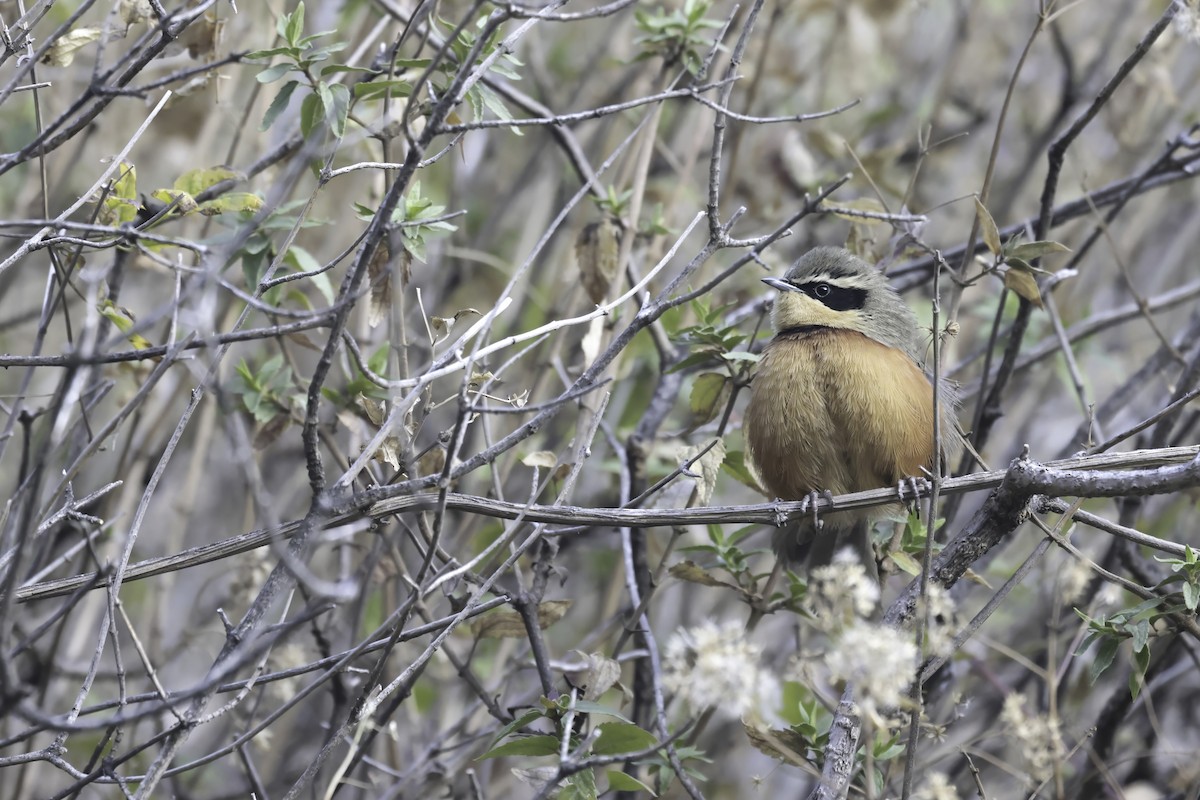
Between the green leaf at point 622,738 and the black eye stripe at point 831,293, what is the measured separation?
2.29 meters

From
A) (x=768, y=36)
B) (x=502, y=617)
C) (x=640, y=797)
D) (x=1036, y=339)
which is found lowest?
(x=640, y=797)

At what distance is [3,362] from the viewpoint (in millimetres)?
3270

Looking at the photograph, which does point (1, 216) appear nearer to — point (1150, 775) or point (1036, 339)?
point (1036, 339)

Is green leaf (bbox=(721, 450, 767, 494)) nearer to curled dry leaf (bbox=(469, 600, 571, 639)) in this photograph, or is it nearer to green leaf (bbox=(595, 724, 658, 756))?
curled dry leaf (bbox=(469, 600, 571, 639))

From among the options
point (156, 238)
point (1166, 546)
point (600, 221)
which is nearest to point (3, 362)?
point (156, 238)

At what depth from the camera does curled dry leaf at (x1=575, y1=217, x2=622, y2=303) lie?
4.74 m

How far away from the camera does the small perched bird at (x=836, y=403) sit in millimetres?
4781

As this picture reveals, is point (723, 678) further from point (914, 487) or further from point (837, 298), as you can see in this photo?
point (837, 298)

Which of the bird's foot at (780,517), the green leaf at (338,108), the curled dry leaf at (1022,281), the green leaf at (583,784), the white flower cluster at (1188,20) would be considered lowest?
the green leaf at (583,784)

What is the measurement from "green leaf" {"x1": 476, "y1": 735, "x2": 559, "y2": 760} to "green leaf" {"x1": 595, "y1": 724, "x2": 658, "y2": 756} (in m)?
0.15

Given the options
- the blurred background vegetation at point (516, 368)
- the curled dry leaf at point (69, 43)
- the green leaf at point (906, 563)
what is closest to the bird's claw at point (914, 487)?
the green leaf at point (906, 563)

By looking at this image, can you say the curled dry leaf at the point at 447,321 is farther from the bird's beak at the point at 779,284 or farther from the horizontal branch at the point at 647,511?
the bird's beak at the point at 779,284

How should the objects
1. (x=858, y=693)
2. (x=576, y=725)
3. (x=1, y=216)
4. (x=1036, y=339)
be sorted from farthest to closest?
(x=1, y=216)
(x=1036, y=339)
(x=576, y=725)
(x=858, y=693)

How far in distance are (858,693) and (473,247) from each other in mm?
5188
